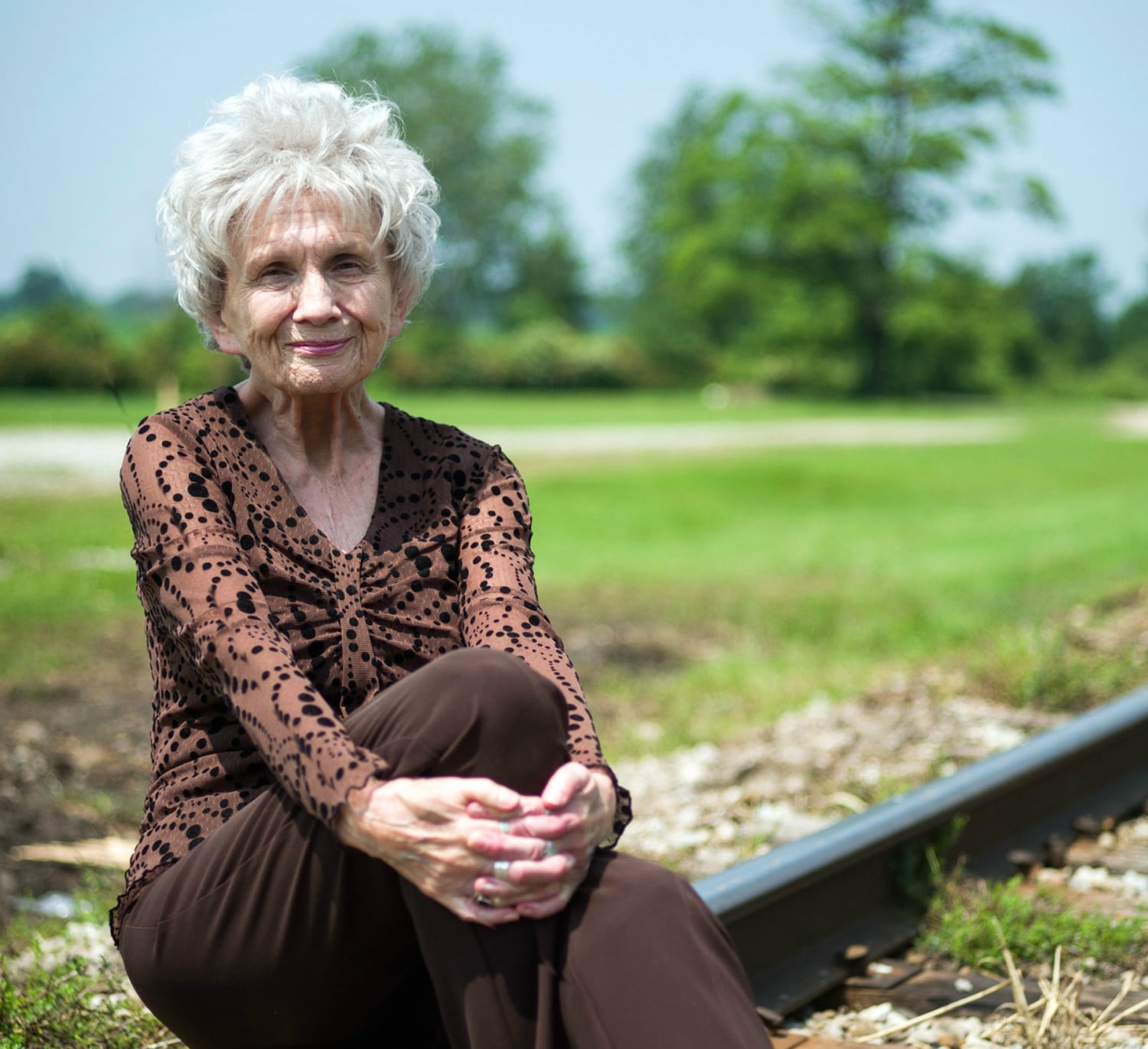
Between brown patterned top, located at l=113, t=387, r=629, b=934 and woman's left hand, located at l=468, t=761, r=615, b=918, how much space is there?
12cm

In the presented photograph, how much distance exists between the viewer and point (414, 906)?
1877mm

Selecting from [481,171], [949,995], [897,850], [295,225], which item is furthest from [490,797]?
[481,171]

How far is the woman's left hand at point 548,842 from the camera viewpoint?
1828 millimetres

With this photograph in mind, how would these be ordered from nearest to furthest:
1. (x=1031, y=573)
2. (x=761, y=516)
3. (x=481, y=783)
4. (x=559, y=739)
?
(x=481, y=783) → (x=559, y=739) → (x=1031, y=573) → (x=761, y=516)

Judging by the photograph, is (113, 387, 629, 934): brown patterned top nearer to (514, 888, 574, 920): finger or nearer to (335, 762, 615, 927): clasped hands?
(335, 762, 615, 927): clasped hands

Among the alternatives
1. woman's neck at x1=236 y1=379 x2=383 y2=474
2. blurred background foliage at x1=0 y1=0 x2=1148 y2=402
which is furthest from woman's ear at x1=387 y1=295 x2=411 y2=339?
blurred background foliage at x1=0 y1=0 x2=1148 y2=402

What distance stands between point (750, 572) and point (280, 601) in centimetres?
932

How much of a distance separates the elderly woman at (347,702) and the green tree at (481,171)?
240 feet

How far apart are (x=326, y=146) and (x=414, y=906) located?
117 cm

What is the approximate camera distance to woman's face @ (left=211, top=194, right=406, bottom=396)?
89.4 inches

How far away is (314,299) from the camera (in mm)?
2293

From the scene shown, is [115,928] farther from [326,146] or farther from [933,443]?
[933,443]

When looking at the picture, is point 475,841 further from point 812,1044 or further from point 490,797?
point 812,1044

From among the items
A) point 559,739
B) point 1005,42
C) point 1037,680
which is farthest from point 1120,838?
point 1005,42
